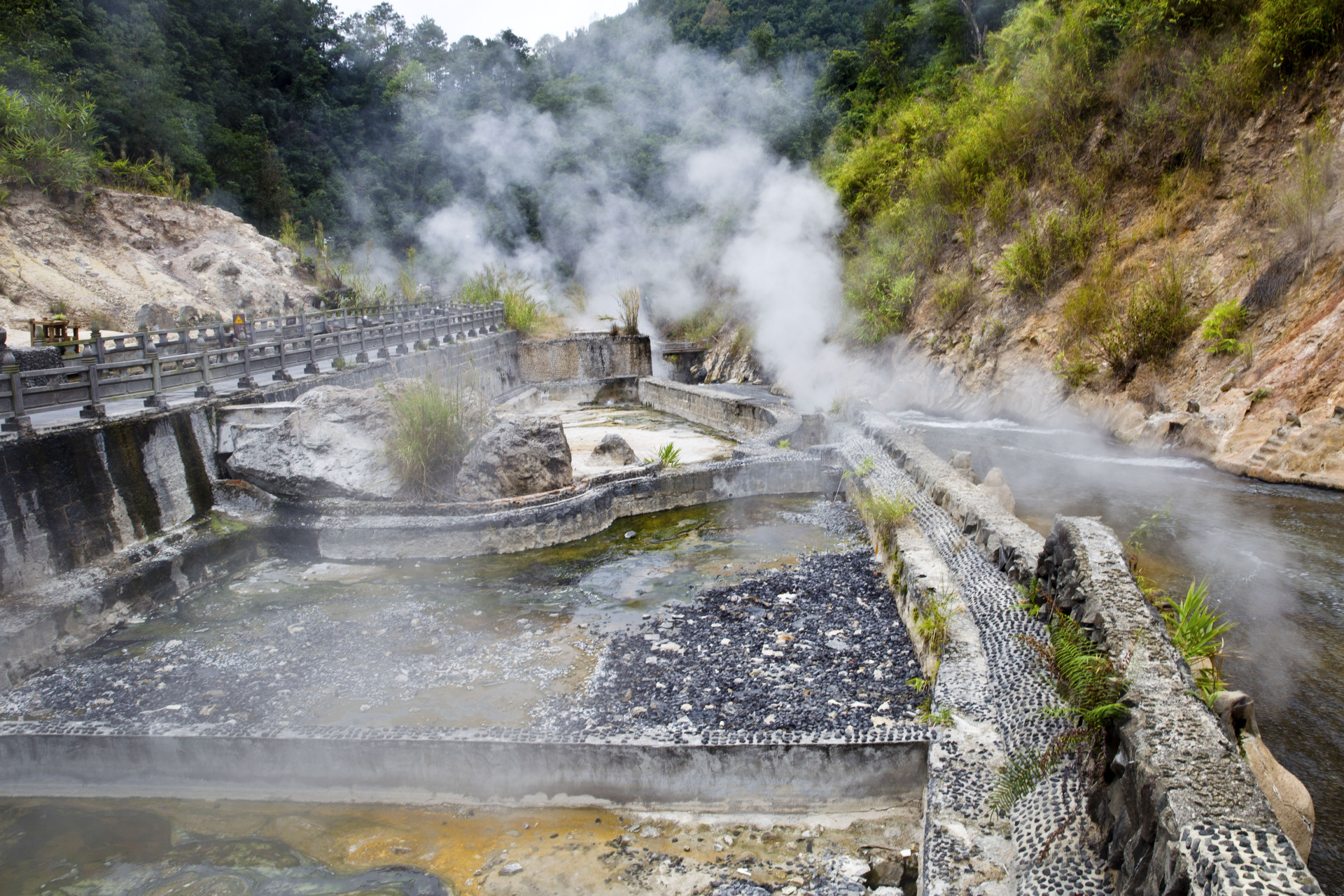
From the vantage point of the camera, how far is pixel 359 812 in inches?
149

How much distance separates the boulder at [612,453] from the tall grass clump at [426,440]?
7.33ft

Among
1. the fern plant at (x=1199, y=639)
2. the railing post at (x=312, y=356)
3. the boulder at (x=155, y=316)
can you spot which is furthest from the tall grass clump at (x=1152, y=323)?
the boulder at (x=155, y=316)

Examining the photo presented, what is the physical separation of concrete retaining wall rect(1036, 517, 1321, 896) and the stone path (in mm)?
115

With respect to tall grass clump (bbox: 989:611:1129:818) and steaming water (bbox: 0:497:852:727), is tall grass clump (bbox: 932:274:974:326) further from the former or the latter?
tall grass clump (bbox: 989:611:1129:818)

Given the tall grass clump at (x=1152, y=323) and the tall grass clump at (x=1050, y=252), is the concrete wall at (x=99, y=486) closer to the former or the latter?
the tall grass clump at (x=1152, y=323)

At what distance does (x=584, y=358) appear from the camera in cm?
1758

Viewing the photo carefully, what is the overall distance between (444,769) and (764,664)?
1915 mm

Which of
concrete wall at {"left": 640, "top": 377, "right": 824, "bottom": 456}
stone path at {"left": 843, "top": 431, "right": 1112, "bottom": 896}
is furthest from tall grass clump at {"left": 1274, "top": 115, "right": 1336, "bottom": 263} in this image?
stone path at {"left": 843, "top": 431, "right": 1112, "bottom": 896}

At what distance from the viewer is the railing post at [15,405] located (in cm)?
582

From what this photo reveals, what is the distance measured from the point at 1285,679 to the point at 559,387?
1415 centimetres

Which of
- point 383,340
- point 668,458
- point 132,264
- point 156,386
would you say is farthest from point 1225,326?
point 132,264

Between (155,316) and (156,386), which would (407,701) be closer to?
(156,386)

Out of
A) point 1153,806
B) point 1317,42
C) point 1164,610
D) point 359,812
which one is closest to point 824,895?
point 1153,806

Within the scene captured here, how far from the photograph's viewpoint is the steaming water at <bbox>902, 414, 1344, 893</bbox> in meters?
3.68
